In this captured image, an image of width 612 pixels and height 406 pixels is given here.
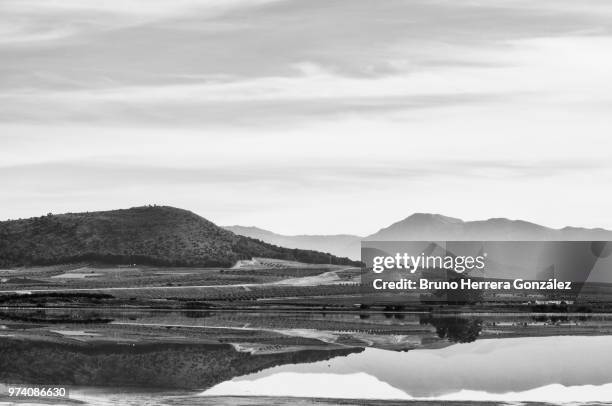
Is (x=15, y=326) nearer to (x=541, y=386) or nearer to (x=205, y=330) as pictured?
(x=205, y=330)

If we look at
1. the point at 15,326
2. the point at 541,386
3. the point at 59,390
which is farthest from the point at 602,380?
the point at 15,326

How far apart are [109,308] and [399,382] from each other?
5855cm

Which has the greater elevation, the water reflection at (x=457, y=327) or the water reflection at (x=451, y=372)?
the water reflection at (x=457, y=327)

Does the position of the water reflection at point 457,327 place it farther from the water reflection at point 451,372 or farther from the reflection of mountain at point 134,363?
the reflection of mountain at point 134,363

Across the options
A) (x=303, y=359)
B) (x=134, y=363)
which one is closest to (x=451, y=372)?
(x=303, y=359)

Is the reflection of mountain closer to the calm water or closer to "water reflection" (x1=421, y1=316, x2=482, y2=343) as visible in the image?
the calm water

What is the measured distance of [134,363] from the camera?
59094mm

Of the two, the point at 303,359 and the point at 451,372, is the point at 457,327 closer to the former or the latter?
the point at 303,359

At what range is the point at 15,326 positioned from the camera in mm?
83125

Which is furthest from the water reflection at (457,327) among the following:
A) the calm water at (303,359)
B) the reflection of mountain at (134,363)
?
the reflection of mountain at (134,363)

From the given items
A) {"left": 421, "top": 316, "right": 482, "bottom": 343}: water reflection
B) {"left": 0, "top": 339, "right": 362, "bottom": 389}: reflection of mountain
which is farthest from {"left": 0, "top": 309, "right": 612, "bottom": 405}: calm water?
{"left": 421, "top": 316, "right": 482, "bottom": 343}: water reflection

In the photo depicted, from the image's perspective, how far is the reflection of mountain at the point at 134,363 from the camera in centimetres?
5291

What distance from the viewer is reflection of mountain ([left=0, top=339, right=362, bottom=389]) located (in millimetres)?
52906

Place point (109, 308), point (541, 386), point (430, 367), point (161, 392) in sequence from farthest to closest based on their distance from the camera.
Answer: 1. point (109, 308)
2. point (430, 367)
3. point (541, 386)
4. point (161, 392)
